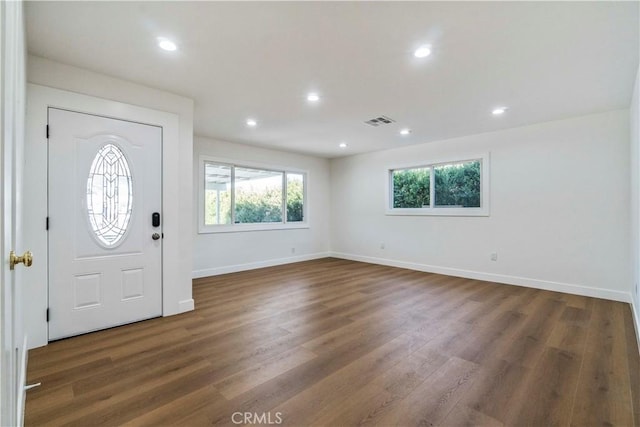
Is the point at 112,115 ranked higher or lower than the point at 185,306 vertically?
higher

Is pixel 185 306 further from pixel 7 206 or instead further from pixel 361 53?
pixel 361 53

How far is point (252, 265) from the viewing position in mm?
5941

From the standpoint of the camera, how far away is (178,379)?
81.2 inches

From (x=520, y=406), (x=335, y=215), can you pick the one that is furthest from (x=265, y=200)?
(x=520, y=406)

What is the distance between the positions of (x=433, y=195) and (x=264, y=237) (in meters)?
3.46

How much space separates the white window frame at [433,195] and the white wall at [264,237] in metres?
1.76

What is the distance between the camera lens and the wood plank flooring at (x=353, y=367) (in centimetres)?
173

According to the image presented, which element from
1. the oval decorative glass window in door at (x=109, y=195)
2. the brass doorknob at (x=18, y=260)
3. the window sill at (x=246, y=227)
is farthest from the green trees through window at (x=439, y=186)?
the brass doorknob at (x=18, y=260)

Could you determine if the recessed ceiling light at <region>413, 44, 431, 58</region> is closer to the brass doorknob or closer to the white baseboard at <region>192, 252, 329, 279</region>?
the brass doorknob

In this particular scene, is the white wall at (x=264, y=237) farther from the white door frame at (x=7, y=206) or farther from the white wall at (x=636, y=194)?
the white wall at (x=636, y=194)

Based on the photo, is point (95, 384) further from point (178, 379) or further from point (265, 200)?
point (265, 200)

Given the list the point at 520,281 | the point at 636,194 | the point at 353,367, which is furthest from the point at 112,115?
the point at 520,281
